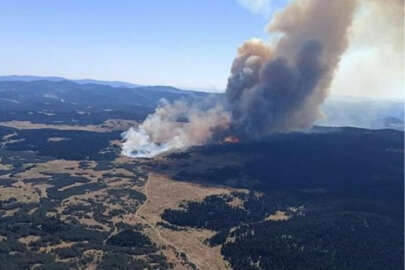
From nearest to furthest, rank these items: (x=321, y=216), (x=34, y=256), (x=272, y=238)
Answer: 1. (x=34, y=256)
2. (x=272, y=238)
3. (x=321, y=216)

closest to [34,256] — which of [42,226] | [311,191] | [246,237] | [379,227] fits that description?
[42,226]

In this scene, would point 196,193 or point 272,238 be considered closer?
point 272,238

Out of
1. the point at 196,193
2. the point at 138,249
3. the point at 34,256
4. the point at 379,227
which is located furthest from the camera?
the point at 196,193

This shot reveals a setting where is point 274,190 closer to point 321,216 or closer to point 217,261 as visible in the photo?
point 321,216

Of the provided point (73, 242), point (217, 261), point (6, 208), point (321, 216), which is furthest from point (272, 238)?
point (6, 208)

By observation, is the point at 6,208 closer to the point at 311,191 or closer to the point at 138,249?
the point at 138,249

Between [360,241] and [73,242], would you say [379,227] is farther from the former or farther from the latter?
[73,242]

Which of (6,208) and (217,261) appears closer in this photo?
(217,261)

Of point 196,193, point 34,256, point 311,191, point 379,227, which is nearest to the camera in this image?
point 34,256
